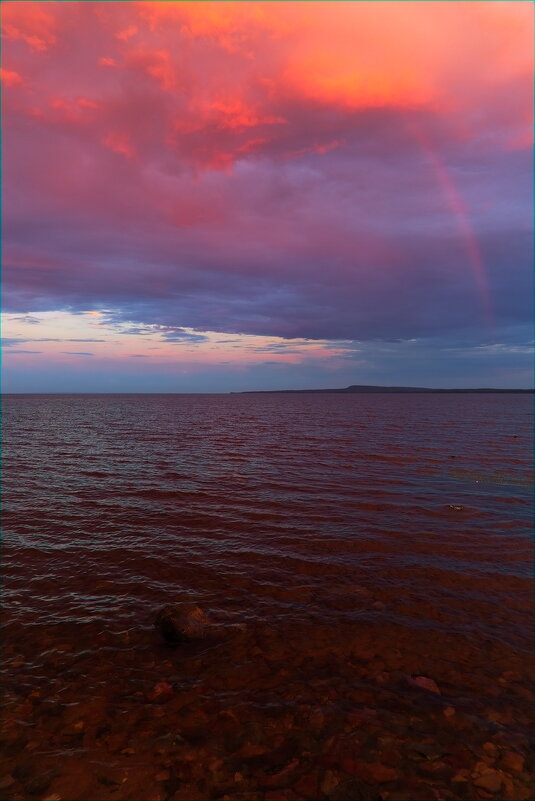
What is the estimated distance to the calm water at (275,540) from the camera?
37.6 ft

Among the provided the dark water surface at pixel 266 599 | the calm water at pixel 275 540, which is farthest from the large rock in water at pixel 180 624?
the calm water at pixel 275 540

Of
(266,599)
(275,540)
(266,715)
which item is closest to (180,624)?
(266,599)

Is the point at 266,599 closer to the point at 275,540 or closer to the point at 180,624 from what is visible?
the point at 180,624

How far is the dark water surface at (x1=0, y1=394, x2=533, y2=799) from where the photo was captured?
7.32m

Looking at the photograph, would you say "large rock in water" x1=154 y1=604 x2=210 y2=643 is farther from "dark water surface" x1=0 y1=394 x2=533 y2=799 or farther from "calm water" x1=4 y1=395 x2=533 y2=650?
"calm water" x1=4 y1=395 x2=533 y2=650

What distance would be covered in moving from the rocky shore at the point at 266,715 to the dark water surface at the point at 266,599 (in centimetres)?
5

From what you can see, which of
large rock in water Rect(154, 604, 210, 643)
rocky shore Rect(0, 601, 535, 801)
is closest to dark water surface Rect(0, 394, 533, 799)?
rocky shore Rect(0, 601, 535, 801)

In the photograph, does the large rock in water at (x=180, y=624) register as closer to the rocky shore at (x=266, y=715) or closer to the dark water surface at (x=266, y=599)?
the rocky shore at (x=266, y=715)

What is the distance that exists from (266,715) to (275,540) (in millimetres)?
9054

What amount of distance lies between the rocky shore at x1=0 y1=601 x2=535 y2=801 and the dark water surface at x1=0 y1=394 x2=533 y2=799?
48mm

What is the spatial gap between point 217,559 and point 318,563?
3.68 m

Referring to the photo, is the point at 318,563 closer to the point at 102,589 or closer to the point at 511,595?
the point at 511,595

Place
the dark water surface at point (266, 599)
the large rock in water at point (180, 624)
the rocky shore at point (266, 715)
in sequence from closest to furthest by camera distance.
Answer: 1. the rocky shore at point (266, 715)
2. the dark water surface at point (266, 599)
3. the large rock in water at point (180, 624)

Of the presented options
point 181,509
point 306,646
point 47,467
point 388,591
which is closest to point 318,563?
point 388,591
